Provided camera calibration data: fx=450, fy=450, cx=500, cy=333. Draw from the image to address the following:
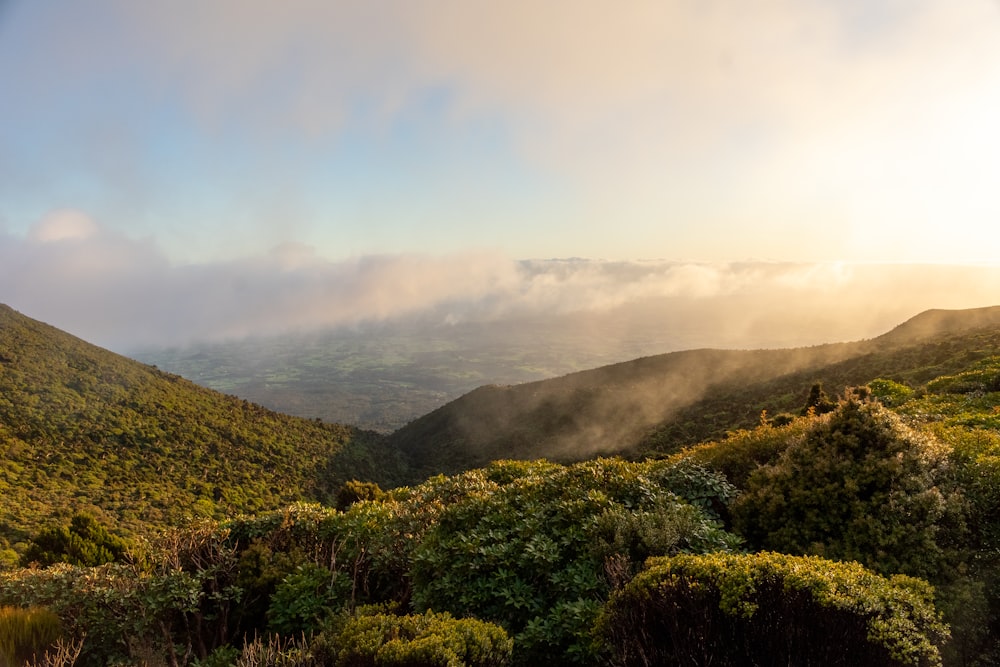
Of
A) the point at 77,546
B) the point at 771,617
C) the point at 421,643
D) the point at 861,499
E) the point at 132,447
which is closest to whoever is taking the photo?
the point at 771,617

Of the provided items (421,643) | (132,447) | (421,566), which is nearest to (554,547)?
(421,566)

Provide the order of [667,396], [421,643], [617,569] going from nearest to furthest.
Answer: [421,643] < [617,569] < [667,396]

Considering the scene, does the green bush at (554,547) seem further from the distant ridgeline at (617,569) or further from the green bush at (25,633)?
the green bush at (25,633)

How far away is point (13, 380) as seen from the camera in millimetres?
50531

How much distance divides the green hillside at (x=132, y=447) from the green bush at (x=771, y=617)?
35.5 m

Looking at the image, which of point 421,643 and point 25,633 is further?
point 25,633

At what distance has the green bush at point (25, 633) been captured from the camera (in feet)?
21.2

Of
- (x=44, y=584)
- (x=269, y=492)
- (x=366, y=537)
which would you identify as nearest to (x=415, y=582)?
(x=366, y=537)

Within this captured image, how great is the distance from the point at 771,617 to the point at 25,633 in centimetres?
1027

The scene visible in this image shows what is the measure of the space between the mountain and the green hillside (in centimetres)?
1379

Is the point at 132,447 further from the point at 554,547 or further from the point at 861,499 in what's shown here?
the point at 861,499

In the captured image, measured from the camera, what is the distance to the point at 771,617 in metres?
4.26

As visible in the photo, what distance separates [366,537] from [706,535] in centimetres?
615

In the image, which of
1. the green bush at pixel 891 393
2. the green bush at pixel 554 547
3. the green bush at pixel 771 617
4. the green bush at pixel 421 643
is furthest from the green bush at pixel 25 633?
the green bush at pixel 891 393
